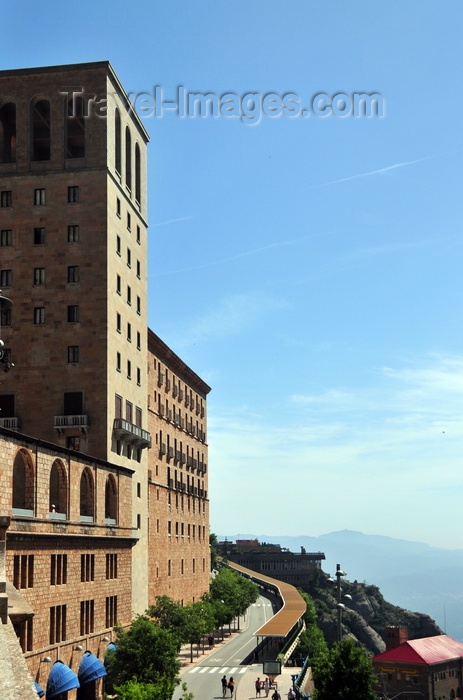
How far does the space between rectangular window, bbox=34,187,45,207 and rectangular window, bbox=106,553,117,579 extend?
28978mm

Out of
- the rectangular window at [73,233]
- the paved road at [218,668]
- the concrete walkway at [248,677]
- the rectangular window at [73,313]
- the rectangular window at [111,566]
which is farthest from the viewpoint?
the rectangular window at [73,233]

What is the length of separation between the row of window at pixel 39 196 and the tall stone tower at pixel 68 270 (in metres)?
0.08

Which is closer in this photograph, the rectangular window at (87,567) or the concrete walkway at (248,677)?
the rectangular window at (87,567)

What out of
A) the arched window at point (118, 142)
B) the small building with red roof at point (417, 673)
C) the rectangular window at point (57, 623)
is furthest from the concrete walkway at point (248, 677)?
the small building with red roof at point (417, 673)

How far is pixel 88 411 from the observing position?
67.4 meters

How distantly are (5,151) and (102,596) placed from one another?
37.6 metres

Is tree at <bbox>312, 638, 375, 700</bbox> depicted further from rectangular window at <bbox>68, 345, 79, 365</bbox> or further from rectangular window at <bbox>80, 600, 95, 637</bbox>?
rectangular window at <bbox>68, 345, 79, 365</bbox>

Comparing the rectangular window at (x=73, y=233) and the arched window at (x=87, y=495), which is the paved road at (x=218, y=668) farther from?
the rectangular window at (x=73, y=233)

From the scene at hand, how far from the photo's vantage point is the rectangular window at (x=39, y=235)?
7100 cm

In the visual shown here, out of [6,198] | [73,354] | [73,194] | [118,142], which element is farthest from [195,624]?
[118,142]

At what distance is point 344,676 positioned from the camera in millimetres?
51000

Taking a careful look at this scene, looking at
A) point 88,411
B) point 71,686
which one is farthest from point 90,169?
point 71,686

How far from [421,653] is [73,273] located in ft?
286

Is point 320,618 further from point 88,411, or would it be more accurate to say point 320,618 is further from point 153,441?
point 88,411
